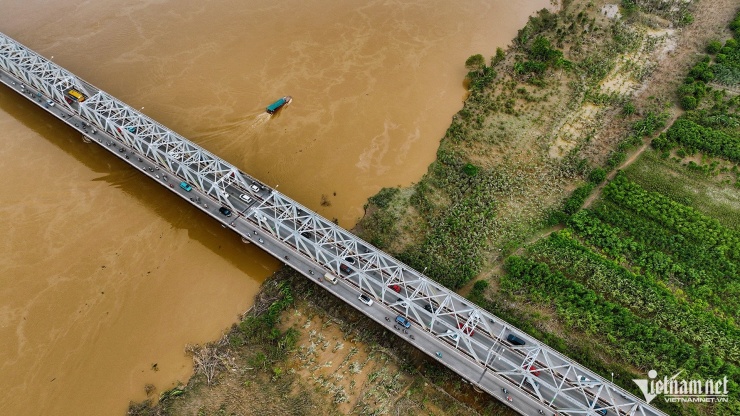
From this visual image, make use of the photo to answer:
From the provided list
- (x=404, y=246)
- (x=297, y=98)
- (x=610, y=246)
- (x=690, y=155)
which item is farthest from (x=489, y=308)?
(x=297, y=98)

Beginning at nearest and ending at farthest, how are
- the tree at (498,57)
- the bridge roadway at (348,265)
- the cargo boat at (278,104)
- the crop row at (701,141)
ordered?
the bridge roadway at (348,265)
the crop row at (701,141)
the cargo boat at (278,104)
the tree at (498,57)

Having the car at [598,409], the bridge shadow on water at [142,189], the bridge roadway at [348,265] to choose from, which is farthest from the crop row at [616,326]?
the bridge shadow on water at [142,189]

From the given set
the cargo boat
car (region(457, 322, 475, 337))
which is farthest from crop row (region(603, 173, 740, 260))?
the cargo boat

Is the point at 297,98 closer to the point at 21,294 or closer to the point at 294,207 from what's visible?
the point at 294,207

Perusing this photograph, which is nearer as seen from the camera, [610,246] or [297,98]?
[610,246]

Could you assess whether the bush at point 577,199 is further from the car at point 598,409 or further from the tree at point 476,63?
the tree at point 476,63

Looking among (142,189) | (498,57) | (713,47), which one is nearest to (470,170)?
(498,57)
